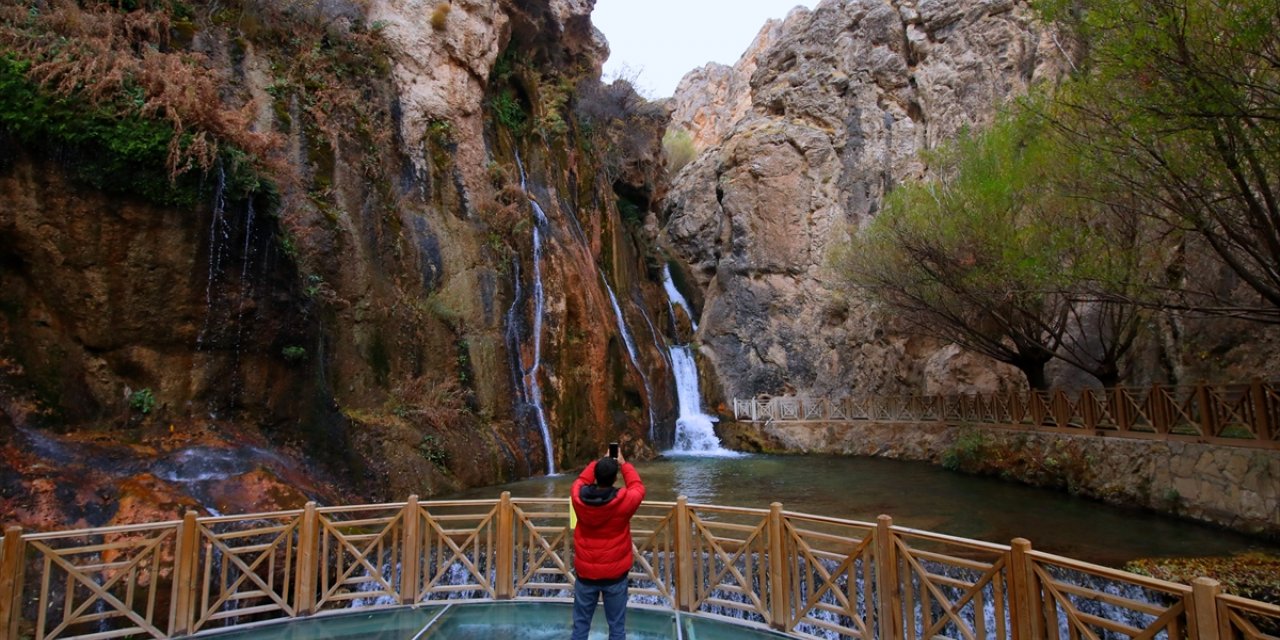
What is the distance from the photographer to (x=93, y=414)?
8688 mm

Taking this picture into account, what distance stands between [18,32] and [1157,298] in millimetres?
18452

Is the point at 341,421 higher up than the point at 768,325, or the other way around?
the point at 768,325

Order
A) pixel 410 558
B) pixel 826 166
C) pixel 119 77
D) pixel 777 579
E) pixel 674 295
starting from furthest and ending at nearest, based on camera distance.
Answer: pixel 674 295 < pixel 826 166 < pixel 119 77 < pixel 410 558 < pixel 777 579

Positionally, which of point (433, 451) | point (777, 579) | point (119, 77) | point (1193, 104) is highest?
point (119, 77)

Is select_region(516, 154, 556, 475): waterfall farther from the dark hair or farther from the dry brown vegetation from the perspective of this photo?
the dark hair

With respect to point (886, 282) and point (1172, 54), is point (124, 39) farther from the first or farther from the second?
point (886, 282)

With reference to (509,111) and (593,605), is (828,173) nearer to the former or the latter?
(509,111)

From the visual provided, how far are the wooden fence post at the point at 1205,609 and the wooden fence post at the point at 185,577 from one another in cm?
689

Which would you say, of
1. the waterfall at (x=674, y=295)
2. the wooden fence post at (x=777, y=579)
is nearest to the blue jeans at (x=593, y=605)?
the wooden fence post at (x=777, y=579)

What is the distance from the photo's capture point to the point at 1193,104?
767 centimetres

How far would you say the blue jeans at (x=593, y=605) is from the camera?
4.36 meters

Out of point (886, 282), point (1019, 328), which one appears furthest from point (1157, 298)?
point (886, 282)

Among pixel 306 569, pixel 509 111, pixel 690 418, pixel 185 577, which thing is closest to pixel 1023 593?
pixel 306 569

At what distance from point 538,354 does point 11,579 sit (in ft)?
40.8
